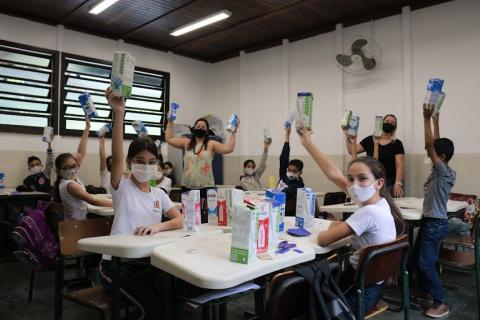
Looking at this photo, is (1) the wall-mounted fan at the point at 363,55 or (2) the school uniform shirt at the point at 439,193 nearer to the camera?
(2) the school uniform shirt at the point at 439,193

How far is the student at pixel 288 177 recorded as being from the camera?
11.3 ft

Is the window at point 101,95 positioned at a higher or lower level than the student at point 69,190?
higher

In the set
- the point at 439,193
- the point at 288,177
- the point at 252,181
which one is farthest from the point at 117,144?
the point at 252,181

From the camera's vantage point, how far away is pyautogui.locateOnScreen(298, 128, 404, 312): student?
172cm

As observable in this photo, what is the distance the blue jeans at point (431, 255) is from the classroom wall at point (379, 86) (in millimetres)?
2191

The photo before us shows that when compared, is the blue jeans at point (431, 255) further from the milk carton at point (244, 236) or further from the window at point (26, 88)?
the window at point (26, 88)

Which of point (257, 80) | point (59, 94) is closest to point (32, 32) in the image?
point (59, 94)

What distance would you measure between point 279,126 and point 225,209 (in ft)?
15.2

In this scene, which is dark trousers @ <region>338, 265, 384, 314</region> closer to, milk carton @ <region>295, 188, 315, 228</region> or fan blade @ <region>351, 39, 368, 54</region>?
milk carton @ <region>295, 188, 315, 228</region>

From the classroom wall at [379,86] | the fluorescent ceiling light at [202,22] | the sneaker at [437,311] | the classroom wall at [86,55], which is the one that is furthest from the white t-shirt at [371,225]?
the classroom wall at [86,55]

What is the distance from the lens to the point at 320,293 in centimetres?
133

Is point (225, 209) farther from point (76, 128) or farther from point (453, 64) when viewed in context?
point (76, 128)

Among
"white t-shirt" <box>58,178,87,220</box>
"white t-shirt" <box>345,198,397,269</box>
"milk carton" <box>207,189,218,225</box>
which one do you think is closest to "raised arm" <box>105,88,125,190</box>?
"milk carton" <box>207,189,218,225</box>

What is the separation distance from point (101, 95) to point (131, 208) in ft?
16.2
